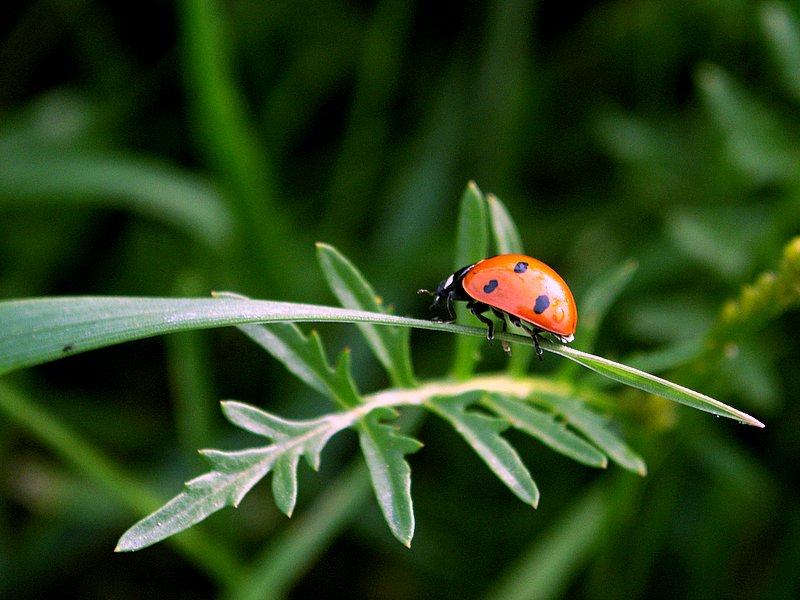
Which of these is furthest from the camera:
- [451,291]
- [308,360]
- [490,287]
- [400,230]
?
[400,230]

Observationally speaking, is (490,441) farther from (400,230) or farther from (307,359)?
(400,230)

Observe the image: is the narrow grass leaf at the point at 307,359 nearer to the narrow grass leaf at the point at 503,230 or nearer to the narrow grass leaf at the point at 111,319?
the narrow grass leaf at the point at 111,319

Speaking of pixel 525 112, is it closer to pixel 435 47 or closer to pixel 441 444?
pixel 435 47

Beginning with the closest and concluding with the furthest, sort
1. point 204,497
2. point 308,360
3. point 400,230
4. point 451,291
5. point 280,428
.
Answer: point 204,497
point 280,428
point 308,360
point 451,291
point 400,230

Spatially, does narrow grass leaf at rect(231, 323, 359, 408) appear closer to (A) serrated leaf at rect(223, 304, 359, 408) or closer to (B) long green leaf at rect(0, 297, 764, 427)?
(A) serrated leaf at rect(223, 304, 359, 408)

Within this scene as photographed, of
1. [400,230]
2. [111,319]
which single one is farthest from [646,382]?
[400,230]

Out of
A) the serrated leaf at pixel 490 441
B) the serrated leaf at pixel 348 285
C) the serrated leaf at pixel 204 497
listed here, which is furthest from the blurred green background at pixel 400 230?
the serrated leaf at pixel 204 497
